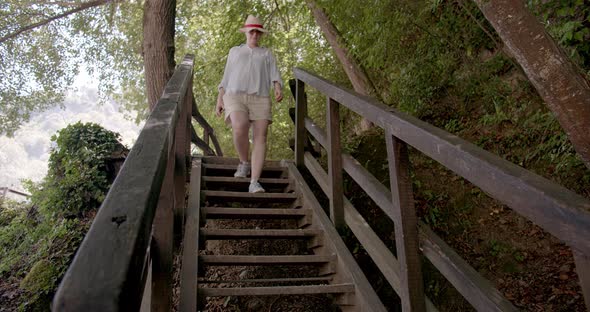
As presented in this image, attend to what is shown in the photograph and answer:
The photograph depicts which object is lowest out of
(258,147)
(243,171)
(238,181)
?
(238,181)

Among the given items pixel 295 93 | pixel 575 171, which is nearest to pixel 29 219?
pixel 295 93

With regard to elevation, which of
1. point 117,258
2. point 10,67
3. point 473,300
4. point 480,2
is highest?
point 10,67

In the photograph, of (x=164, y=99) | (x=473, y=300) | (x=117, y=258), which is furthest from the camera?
(x=164, y=99)

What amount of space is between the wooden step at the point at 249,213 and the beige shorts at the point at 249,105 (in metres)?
0.99

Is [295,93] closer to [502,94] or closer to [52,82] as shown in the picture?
[502,94]

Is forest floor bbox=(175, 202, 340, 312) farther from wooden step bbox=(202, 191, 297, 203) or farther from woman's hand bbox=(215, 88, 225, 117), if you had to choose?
woman's hand bbox=(215, 88, 225, 117)

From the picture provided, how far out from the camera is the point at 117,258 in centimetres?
72

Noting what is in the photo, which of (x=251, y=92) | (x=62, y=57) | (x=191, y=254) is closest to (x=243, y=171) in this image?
(x=251, y=92)

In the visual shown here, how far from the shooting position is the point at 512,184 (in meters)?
1.29

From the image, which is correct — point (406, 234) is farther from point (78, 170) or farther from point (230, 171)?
point (78, 170)

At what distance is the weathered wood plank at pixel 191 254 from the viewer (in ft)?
7.50

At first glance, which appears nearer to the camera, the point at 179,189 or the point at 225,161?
the point at 179,189

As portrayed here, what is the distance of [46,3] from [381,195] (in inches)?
415

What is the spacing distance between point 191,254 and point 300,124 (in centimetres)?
218
